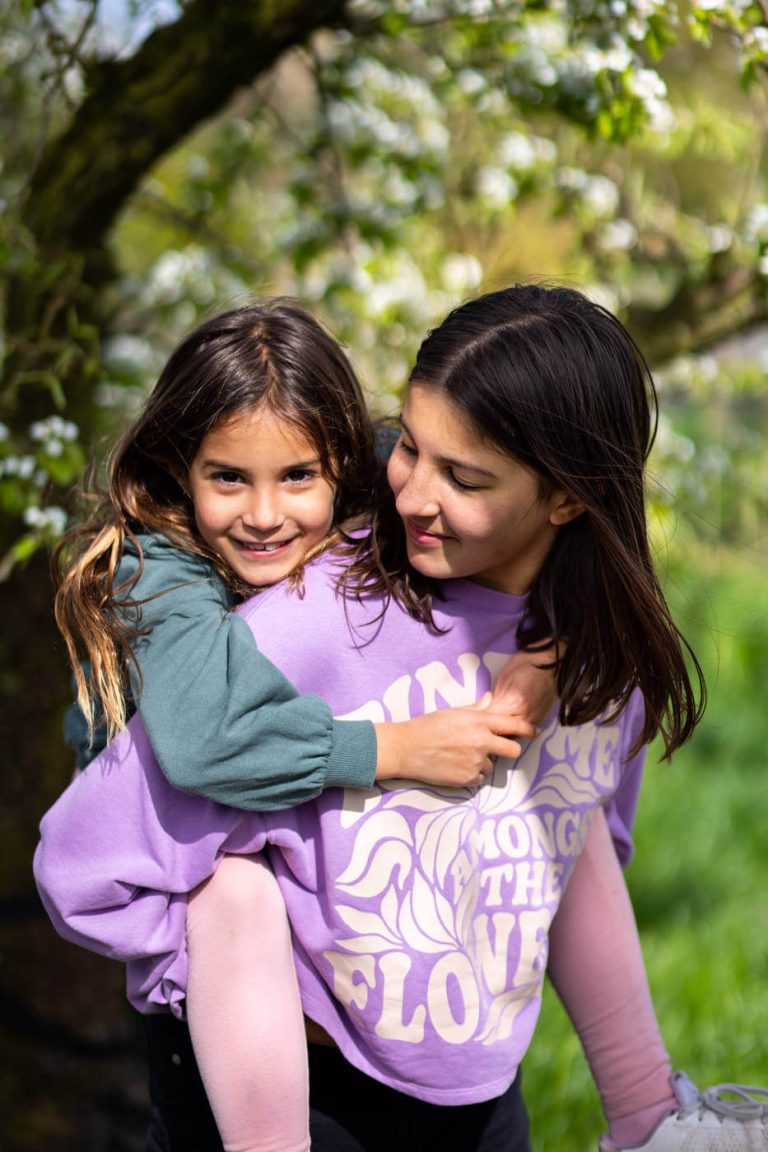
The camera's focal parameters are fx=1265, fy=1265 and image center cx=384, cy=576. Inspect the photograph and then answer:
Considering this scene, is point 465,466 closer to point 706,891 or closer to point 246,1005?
point 246,1005

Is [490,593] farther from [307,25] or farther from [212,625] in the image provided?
[307,25]

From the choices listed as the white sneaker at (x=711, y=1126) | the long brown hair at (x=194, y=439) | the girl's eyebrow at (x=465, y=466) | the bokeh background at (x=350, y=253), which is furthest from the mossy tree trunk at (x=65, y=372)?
the white sneaker at (x=711, y=1126)

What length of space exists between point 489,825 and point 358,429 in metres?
0.55

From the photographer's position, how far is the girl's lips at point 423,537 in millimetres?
1505

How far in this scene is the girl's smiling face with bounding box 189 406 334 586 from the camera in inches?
63.1

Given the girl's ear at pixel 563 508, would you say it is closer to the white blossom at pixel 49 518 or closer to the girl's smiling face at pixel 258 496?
the girl's smiling face at pixel 258 496

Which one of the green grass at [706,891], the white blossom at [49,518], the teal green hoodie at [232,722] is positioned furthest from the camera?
the green grass at [706,891]

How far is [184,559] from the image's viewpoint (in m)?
1.60

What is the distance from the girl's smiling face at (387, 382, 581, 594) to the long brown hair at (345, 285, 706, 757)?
20 millimetres

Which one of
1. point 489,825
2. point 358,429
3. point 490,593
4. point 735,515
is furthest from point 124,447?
point 735,515

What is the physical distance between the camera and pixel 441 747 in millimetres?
1487

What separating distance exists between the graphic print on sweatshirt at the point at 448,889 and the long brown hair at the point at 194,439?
12.3 inches

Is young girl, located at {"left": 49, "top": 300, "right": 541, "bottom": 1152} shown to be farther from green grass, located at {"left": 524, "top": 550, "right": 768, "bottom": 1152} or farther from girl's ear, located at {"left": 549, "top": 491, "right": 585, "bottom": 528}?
green grass, located at {"left": 524, "top": 550, "right": 768, "bottom": 1152}

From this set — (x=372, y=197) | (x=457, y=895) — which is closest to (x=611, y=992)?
(x=457, y=895)
